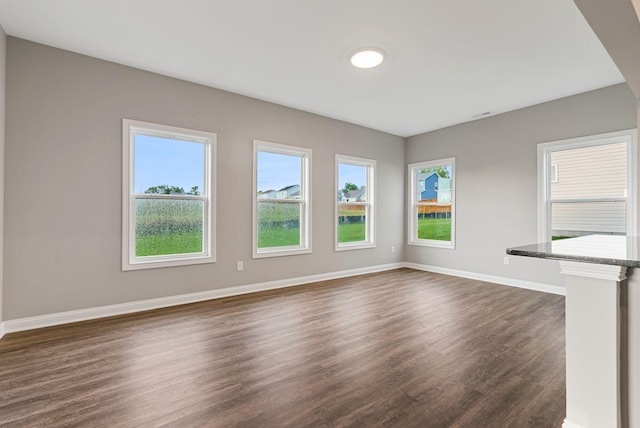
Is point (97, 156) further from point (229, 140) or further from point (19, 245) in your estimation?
point (229, 140)

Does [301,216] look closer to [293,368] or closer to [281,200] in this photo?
[281,200]

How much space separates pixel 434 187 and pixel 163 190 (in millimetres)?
4946

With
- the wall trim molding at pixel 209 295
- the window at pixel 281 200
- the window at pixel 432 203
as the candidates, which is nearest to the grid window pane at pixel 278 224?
the window at pixel 281 200

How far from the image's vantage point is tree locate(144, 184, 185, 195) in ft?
12.4

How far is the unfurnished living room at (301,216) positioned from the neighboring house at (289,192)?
2 cm

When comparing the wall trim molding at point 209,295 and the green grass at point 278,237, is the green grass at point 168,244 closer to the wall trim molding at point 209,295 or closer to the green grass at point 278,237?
the wall trim molding at point 209,295

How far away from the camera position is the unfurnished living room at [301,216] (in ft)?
5.97

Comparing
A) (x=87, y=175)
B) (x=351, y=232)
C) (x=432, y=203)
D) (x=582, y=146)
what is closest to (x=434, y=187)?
(x=432, y=203)

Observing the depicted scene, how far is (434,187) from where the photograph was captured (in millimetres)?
6246

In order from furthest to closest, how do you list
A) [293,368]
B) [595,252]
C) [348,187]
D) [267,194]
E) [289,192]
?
[348,187] → [289,192] → [267,194] → [293,368] → [595,252]

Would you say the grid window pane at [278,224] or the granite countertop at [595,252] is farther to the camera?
the grid window pane at [278,224]

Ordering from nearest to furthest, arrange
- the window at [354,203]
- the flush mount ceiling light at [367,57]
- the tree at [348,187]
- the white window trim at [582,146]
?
1. the flush mount ceiling light at [367,57]
2. the white window trim at [582,146]
3. the window at [354,203]
4. the tree at [348,187]

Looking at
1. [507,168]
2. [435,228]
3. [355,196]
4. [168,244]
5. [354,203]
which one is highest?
[507,168]

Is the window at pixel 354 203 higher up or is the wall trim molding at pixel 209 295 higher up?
the window at pixel 354 203
